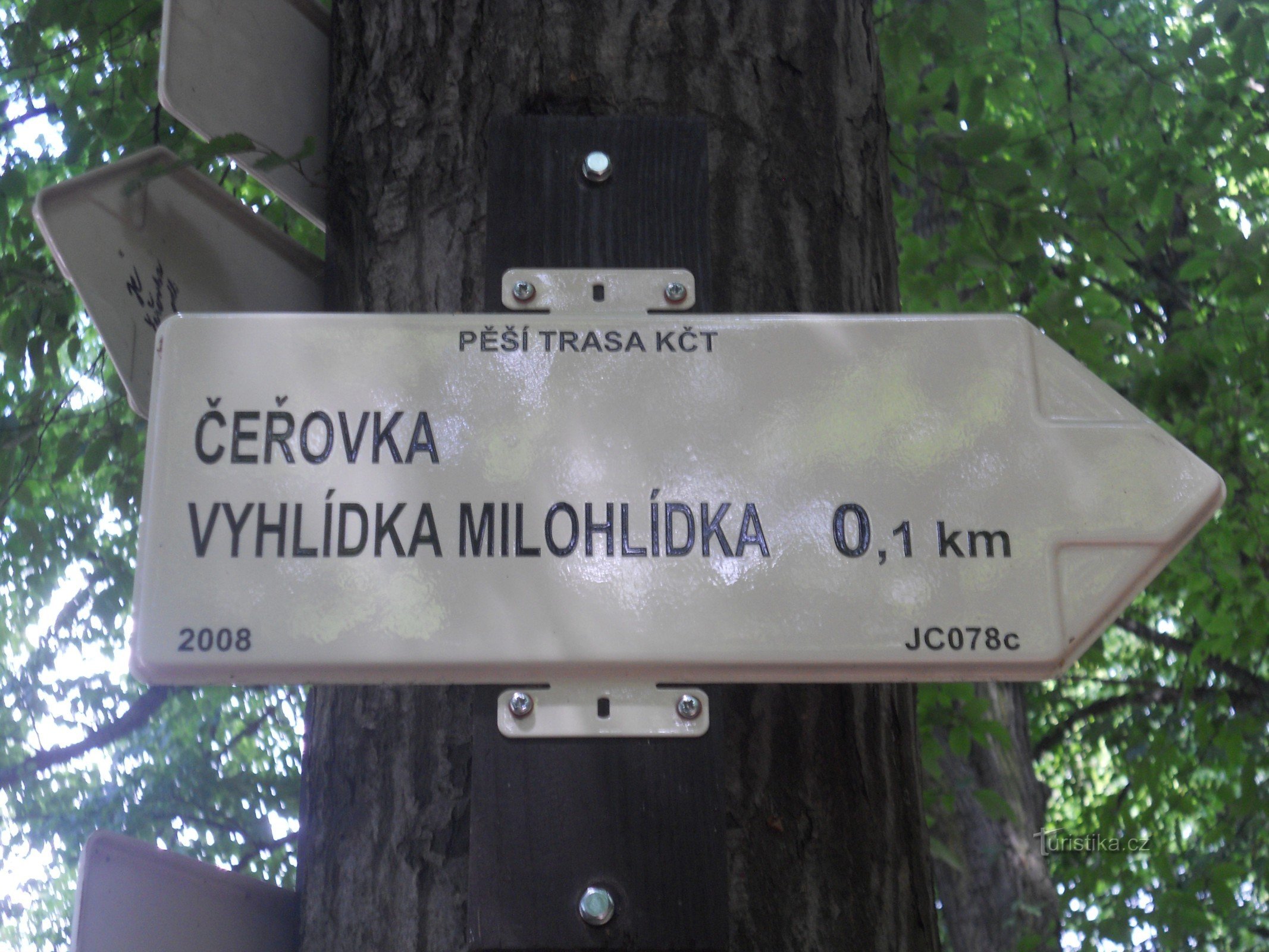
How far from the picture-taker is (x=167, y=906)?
1118 mm

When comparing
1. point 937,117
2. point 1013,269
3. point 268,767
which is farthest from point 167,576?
point 268,767

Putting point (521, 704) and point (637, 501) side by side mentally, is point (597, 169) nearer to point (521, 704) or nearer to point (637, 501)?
point (637, 501)

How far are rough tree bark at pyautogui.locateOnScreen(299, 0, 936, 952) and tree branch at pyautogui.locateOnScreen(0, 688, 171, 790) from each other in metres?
4.41

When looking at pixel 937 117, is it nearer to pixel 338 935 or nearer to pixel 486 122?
pixel 486 122

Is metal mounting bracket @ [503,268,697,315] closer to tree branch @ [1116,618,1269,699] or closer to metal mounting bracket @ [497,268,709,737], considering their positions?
metal mounting bracket @ [497,268,709,737]

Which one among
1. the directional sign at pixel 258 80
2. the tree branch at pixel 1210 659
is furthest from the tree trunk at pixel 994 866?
the directional sign at pixel 258 80

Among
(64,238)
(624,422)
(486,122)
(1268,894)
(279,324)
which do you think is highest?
(486,122)

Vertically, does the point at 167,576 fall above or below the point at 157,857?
above

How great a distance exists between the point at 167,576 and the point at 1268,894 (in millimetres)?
9350

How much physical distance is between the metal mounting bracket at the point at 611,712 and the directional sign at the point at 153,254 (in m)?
0.52

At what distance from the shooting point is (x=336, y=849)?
1.23 metres

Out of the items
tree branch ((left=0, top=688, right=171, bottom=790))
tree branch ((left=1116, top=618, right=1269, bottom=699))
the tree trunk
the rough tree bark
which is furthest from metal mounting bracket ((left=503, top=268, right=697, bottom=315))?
the tree trunk

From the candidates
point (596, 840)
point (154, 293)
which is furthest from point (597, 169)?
point (596, 840)

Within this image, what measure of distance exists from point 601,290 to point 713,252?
0.26 meters
